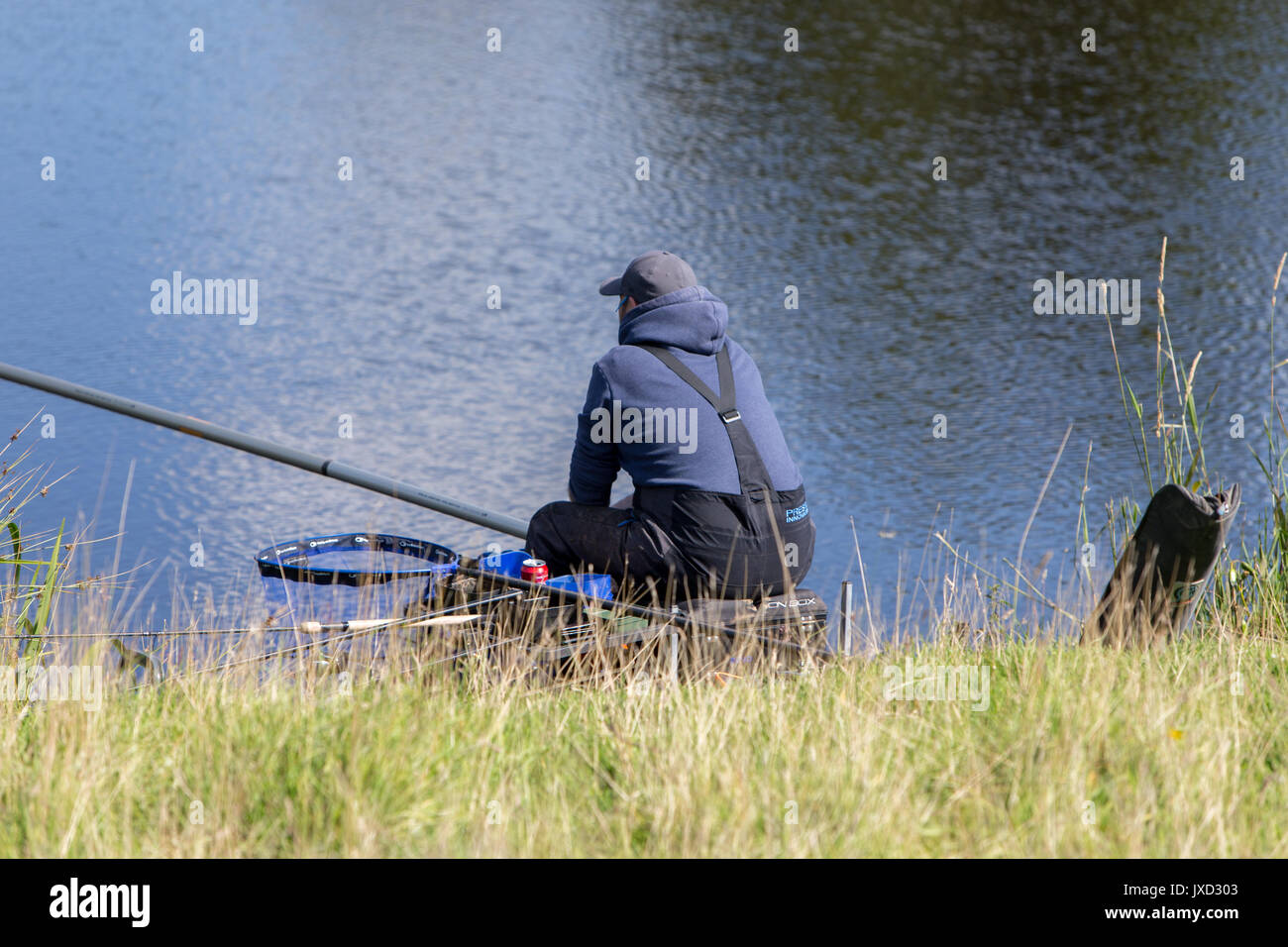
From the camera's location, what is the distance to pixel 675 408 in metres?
3.91

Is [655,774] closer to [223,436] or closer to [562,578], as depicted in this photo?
[562,578]

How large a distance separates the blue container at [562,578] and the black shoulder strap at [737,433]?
1.58ft

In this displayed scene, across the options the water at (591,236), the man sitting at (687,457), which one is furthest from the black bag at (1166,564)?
the water at (591,236)

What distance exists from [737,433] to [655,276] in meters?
0.53

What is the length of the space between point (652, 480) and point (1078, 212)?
35.2ft

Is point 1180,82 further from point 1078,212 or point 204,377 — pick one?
point 204,377

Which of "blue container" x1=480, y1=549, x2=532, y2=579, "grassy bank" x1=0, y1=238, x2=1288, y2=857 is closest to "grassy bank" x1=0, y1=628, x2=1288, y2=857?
"grassy bank" x1=0, y1=238, x2=1288, y2=857

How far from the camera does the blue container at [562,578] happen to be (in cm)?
390

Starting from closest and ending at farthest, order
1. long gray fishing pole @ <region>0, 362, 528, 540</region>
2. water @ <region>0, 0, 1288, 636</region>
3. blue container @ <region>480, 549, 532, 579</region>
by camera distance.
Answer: blue container @ <region>480, 549, 532, 579</region> < long gray fishing pole @ <region>0, 362, 528, 540</region> < water @ <region>0, 0, 1288, 636</region>

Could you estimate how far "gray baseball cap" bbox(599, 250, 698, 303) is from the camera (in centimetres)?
407

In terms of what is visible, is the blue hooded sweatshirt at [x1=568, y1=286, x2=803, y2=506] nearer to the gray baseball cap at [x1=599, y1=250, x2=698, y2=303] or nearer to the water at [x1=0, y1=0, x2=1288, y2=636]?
the gray baseball cap at [x1=599, y1=250, x2=698, y2=303]

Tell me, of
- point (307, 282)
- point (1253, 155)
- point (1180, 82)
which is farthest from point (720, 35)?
point (307, 282)

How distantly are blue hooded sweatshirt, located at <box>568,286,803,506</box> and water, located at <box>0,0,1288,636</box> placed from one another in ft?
6.51
